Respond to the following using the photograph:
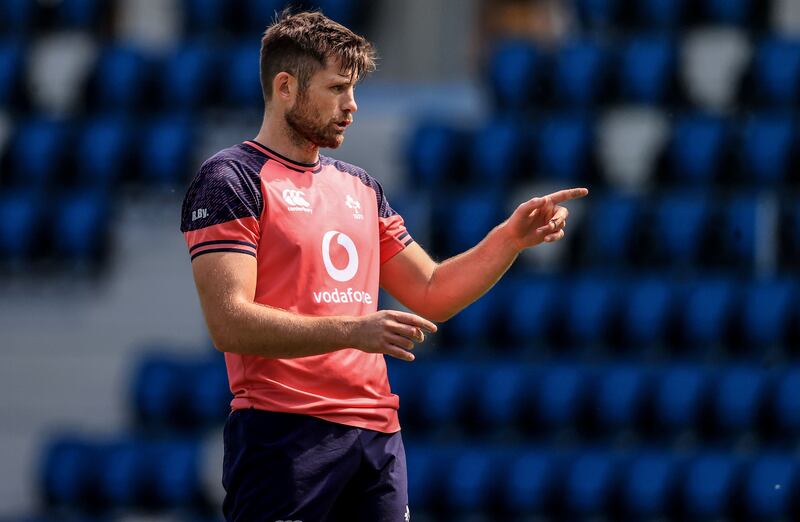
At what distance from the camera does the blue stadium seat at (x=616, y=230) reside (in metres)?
12.7

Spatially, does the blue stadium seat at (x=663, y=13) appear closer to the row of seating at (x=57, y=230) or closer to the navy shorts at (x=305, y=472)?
the row of seating at (x=57, y=230)

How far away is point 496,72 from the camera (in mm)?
13930

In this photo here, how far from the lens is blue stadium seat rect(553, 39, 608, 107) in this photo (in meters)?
13.5

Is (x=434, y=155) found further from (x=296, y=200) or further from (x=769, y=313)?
(x=296, y=200)

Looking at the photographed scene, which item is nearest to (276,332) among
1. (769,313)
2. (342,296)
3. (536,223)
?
(342,296)

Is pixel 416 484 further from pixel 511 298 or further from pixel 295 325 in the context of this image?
pixel 295 325

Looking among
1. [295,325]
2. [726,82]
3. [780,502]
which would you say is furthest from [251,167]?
[726,82]

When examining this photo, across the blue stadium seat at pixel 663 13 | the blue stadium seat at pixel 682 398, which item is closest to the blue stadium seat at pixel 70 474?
the blue stadium seat at pixel 682 398

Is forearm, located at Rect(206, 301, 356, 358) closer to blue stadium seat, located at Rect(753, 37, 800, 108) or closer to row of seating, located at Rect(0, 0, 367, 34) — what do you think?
blue stadium seat, located at Rect(753, 37, 800, 108)

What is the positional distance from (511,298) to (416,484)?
172 centimetres

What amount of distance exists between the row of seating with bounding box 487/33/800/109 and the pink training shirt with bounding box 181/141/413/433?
8.41 metres

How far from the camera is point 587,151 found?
13414 mm

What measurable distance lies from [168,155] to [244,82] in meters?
0.94

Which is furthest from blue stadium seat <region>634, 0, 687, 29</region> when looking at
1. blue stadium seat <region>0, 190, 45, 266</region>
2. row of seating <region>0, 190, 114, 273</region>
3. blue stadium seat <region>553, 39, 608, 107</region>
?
→ blue stadium seat <region>0, 190, 45, 266</region>
